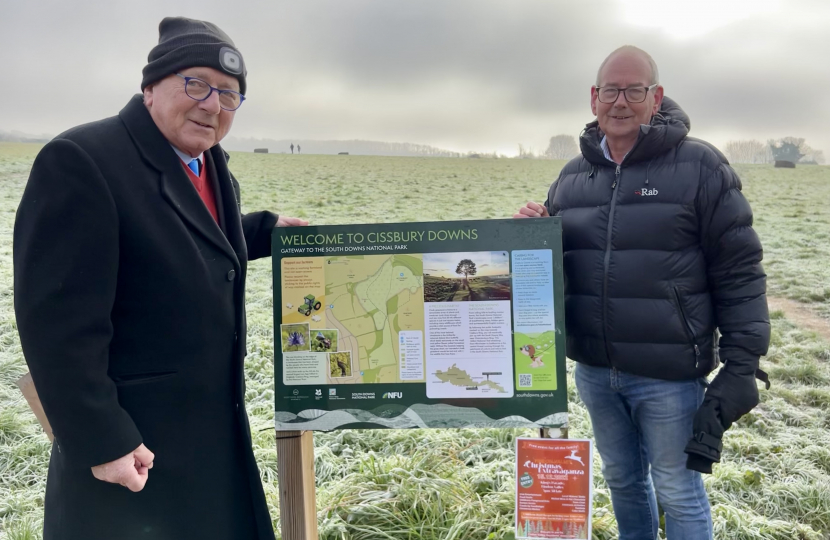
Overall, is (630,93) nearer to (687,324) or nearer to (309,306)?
(687,324)

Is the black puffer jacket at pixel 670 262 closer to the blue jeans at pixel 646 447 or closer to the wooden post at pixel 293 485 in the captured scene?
the blue jeans at pixel 646 447

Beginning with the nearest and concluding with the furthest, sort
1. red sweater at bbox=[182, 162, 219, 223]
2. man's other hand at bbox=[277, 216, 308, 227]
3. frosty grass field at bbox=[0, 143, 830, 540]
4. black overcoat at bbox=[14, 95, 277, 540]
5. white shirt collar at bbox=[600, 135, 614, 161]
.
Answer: black overcoat at bbox=[14, 95, 277, 540] < red sweater at bbox=[182, 162, 219, 223] < white shirt collar at bbox=[600, 135, 614, 161] < man's other hand at bbox=[277, 216, 308, 227] < frosty grass field at bbox=[0, 143, 830, 540]

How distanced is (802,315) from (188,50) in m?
9.55

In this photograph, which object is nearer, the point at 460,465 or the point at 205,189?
the point at 205,189

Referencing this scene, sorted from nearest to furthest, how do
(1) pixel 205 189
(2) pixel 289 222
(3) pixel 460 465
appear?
(1) pixel 205 189 < (2) pixel 289 222 < (3) pixel 460 465

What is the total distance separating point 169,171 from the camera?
1.78 m

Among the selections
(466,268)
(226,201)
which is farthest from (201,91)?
(466,268)

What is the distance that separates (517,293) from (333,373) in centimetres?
84

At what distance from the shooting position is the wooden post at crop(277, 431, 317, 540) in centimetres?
225

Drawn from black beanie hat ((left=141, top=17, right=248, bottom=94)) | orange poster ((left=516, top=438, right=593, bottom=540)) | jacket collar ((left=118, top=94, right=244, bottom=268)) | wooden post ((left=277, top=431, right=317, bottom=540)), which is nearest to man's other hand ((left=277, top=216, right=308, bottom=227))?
jacket collar ((left=118, top=94, right=244, bottom=268))

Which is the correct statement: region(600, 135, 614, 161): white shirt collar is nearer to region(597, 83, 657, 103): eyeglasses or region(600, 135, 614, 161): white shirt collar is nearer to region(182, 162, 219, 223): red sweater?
region(597, 83, 657, 103): eyeglasses

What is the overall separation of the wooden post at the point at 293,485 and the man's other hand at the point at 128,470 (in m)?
0.64

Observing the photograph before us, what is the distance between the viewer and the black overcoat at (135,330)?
1.51 metres

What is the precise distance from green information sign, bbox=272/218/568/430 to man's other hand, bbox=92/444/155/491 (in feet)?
2.09
